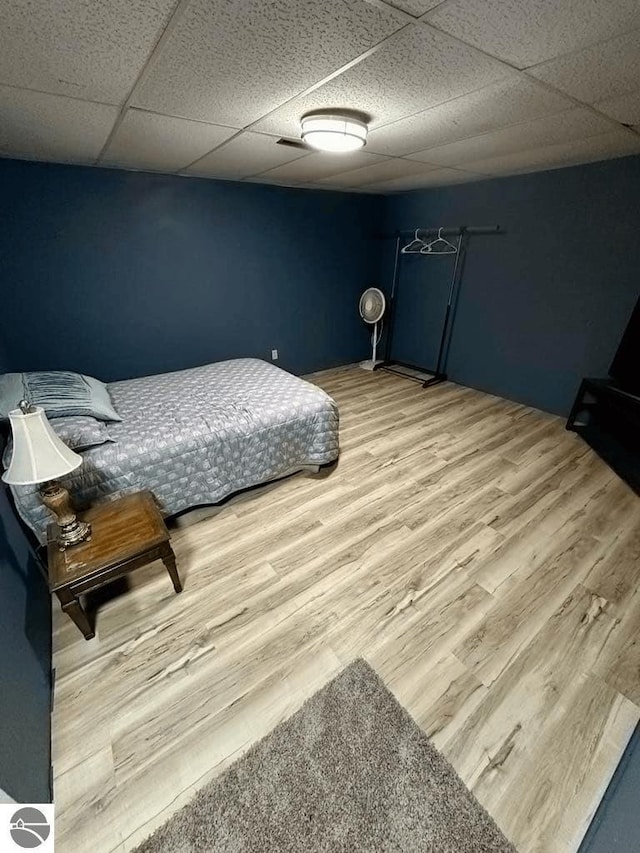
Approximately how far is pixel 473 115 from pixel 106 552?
2.61 metres

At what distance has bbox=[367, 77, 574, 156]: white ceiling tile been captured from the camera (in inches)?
53.7

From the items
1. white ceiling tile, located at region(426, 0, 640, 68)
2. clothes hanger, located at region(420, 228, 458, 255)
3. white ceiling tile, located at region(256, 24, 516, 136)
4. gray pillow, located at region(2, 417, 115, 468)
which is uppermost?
white ceiling tile, located at region(256, 24, 516, 136)

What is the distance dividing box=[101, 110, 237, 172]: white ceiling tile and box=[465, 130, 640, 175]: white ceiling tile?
200cm

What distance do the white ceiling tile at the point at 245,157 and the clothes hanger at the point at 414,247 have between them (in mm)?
2111

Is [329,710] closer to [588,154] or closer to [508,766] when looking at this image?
[508,766]

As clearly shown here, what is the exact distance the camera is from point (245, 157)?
2.42 metres

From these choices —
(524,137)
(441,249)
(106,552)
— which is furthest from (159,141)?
(441,249)

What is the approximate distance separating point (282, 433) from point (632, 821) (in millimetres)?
2087

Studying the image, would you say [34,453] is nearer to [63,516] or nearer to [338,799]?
[63,516]

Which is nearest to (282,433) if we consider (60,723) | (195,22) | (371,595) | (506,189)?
(371,595)

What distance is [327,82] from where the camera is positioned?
50.4 inches

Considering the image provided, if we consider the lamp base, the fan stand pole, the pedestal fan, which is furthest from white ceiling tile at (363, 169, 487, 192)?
the lamp base

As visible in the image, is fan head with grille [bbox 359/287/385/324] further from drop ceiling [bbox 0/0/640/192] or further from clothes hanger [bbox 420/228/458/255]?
drop ceiling [bbox 0/0/640/192]

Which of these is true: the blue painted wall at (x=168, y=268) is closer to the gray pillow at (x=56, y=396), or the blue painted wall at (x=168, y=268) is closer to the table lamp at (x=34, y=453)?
the gray pillow at (x=56, y=396)
